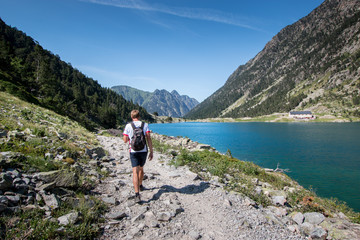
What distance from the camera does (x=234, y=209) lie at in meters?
6.71

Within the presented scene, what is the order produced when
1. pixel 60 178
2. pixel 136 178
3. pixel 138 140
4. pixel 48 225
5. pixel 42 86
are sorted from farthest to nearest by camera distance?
pixel 42 86, pixel 136 178, pixel 138 140, pixel 60 178, pixel 48 225

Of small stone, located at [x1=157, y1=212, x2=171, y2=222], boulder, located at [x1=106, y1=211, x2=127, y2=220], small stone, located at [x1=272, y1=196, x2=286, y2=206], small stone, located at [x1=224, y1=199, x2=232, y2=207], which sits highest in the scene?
boulder, located at [x1=106, y1=211, x2=127, y2=220]

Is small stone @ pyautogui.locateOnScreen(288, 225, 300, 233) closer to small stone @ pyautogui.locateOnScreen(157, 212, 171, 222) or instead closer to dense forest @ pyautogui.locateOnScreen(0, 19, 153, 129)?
small stone @ pyautogui.locateOnScreen(157, 212, 171, 222)

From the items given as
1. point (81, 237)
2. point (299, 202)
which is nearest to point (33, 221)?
point (81, 237)

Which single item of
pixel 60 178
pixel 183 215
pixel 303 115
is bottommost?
pixel 183 215

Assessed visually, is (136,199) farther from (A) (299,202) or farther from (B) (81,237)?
(A) (299,202)

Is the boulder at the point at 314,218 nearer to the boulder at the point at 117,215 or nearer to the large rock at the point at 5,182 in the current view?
the boulder at the point at 117,215

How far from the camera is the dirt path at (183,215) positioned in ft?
16.5

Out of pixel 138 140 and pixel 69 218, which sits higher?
pixel 138 140

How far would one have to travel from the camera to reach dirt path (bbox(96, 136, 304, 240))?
5031 mm

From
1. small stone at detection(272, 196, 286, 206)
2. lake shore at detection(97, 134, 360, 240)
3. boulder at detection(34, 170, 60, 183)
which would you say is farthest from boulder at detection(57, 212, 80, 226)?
small stone at detection(272, 196, 286, 206)

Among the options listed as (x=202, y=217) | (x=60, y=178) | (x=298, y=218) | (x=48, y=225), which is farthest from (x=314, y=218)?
(x=60, y=178)

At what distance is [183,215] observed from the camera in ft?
19.7

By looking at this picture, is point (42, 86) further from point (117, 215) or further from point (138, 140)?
point (117, 215)
